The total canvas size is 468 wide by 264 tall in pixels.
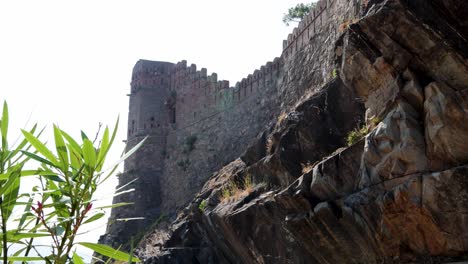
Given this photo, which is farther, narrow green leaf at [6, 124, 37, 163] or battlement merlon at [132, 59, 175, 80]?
battlement merlon at [132, 59, 175, 80]

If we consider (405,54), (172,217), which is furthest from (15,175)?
(172,217)

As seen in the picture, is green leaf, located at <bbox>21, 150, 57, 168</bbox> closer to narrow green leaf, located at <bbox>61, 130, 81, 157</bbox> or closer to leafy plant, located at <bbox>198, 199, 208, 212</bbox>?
narrow green leaf, located at <bbox>61, 130, 81, 157</bbox>

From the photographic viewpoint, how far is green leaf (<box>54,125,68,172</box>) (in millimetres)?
2555

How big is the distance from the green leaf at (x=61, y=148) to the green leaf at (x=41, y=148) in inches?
1.6

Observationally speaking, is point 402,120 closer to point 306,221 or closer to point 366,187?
point 366,187

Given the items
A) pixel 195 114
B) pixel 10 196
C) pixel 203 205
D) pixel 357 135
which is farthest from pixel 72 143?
pixel 195 114

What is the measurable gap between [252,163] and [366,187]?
7.07 metres

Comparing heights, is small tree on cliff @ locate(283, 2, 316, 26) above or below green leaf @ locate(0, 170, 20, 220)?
above

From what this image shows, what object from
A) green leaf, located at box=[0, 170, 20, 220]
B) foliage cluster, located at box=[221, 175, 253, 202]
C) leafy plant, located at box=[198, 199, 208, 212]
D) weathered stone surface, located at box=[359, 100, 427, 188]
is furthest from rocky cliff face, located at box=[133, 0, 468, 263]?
green leaf, located at box=[0, 170, 20, 220]

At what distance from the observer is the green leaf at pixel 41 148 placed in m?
2.48

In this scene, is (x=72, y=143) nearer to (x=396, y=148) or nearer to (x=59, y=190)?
(x=59, y=190)

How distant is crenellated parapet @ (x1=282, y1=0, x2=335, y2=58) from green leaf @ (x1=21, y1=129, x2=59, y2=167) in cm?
1651

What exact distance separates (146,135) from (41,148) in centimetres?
2928

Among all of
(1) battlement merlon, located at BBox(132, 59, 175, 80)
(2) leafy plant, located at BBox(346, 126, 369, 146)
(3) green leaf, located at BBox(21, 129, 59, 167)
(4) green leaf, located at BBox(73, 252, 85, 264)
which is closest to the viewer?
(3) green leaf, located at BBox(21, 129, 59, 167)
